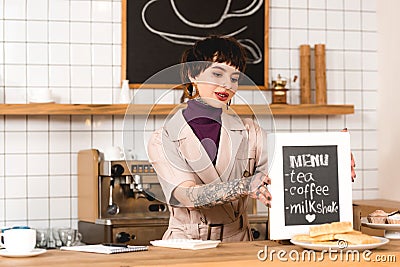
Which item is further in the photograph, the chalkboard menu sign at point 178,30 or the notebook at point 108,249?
the chalkboard menu sign at point 178,30

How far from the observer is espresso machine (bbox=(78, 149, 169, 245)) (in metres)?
3.85

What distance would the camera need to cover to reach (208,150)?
265 cm

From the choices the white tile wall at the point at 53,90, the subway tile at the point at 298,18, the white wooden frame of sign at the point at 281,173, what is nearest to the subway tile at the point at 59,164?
the white tile wall at the point at 53,90

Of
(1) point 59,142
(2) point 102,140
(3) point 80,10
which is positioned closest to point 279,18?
(3) point 80,10

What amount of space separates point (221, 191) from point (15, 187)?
2126 mm

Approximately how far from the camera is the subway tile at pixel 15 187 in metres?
4.20

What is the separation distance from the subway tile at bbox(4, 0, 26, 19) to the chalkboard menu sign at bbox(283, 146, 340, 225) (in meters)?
2.39

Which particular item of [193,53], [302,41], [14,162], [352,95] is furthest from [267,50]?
[193,53]

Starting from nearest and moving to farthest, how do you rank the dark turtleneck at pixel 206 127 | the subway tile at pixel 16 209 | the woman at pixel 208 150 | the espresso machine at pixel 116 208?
the woman at pixel 208 150, the dark turtleneck at pixel 206 127, the espresso machine at pixel 116 208, the subway tile at pixel 16 209

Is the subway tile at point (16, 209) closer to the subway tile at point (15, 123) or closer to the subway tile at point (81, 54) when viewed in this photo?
the subway tile at point (15, 123)

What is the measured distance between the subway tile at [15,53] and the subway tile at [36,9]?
0.56 feet

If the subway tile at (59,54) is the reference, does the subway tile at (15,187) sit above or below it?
below

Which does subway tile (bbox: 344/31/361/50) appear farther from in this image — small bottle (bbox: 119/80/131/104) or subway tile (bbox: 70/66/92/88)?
subway tile (bbox: 70/66/92/88)

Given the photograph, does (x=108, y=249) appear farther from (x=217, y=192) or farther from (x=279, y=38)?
(x=279, y=38)
